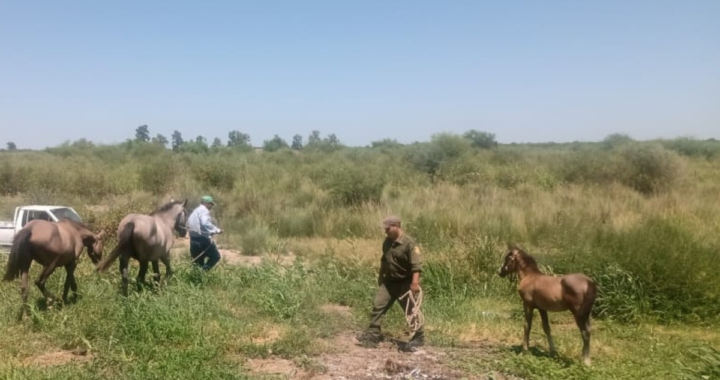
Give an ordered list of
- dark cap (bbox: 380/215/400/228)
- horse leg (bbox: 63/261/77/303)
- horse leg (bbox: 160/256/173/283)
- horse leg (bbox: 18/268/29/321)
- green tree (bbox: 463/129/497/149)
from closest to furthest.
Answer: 1. dark cap (bbox: 380/215/400/228)
2. horse leg (bbox: 18/268/29/321)
3. horse leg (bbox: 63/261/77/303)
4. horse leg (bbox: 160/256/173/283)
5. green tree (bbox: 463/129/497/149)

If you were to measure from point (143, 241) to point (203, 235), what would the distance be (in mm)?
A: 1616

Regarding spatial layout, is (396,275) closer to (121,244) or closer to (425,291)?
(425,291)

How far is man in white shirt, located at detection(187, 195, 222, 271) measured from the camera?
9891mm

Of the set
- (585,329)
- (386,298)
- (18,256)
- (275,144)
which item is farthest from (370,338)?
(275,144)

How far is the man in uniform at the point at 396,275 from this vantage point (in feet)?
23.4

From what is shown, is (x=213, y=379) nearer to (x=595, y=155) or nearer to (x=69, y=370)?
(x=69, y=370)

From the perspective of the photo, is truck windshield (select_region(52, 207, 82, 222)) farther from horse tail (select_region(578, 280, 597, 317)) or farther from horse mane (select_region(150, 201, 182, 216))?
horse tail (select_region(578, 280, 597, 317))

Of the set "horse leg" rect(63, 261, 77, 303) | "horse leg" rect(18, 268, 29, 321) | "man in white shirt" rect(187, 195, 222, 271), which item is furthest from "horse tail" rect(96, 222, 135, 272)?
"man in white shirt" rect(187, 195, 222, 271)

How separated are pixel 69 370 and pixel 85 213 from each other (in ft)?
37.8

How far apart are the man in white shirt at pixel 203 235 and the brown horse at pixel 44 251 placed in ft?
6.70

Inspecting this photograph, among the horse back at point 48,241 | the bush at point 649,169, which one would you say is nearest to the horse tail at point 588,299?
the horse back at point 48,241

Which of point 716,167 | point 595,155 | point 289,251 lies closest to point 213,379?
point 289,251

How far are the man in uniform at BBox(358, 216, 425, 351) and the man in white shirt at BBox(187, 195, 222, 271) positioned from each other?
3560mm

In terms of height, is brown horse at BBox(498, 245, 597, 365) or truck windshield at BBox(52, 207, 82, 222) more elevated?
truck windshield at BBox(52, 207, 82, 222)
